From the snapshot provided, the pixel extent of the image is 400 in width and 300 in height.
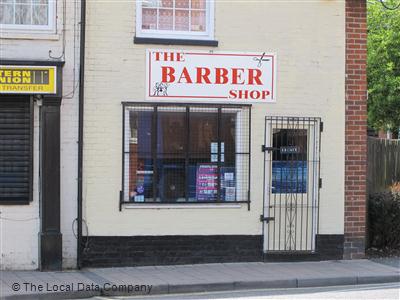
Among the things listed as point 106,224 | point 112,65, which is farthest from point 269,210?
point 112,65

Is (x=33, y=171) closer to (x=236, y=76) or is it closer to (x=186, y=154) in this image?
(x=186, y=154)

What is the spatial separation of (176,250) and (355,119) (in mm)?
3835

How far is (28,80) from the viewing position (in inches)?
372

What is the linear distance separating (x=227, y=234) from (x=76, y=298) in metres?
3.03

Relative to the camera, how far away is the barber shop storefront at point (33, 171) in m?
9.58

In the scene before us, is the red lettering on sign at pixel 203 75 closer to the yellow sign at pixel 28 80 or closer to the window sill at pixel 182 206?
the window sill at pixel 182 206

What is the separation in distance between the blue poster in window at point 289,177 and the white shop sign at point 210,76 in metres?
1.15

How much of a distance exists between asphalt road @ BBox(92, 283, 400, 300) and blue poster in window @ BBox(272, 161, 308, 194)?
2067mm

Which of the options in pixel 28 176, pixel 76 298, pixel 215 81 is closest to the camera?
pixel 76 298

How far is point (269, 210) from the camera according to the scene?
412 inches

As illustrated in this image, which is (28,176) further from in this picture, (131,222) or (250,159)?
(250,159)

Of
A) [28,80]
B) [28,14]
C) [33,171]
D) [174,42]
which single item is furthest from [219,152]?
[28,14]

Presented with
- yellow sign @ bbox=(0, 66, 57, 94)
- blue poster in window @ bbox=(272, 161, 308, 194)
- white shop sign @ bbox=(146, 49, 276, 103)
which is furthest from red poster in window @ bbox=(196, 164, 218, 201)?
yellow sign @ bbox=(0, 66, 57, 94)

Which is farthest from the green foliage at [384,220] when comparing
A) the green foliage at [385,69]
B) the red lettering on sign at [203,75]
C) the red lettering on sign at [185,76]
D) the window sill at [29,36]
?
the green foliage at [385,69]
